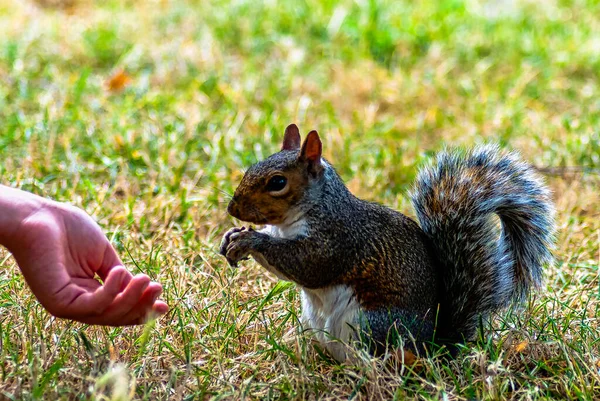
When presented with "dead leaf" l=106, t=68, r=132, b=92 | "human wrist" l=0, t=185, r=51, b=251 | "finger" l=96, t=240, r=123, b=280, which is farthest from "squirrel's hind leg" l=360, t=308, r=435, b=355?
"dead leaf" l=106, t=68, r=132, b=92

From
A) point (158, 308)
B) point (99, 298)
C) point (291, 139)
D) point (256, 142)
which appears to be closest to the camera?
point (99, 298)

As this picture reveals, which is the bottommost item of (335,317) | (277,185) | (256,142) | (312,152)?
(335,317)

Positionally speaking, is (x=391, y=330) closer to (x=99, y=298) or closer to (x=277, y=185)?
(x=277, y=185)

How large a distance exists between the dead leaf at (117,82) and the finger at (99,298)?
270cm

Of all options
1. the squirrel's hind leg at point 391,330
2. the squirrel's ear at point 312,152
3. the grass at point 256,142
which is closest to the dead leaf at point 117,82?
the grass at point 256,142

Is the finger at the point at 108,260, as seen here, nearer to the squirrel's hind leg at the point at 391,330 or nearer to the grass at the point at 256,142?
the grass at the point at 256,142

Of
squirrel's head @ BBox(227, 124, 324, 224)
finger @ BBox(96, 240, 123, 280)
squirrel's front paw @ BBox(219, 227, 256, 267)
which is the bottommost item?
finger @ BBox(96, 240, 123, 280)

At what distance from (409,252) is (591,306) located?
29.9 inches

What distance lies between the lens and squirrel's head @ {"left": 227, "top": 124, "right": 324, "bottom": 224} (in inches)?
96.3

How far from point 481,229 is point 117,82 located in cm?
268

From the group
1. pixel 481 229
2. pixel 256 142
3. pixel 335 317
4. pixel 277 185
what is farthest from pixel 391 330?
pixel 256 142

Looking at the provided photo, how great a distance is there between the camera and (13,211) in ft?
6.91

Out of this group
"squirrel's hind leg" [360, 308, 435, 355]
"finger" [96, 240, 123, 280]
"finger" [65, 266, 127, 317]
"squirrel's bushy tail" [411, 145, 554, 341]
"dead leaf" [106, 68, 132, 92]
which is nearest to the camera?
"finger" [65, 266, 127, 317]

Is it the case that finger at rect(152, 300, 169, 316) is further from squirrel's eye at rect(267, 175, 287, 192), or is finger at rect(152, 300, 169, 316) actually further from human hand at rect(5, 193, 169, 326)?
squirrel's eye at rect(267, 175, 287, 192)
